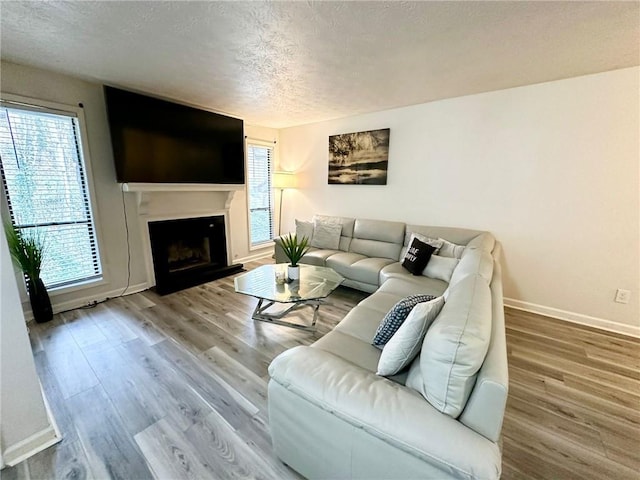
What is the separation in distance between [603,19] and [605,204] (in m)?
1.68

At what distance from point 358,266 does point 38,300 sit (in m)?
3.37

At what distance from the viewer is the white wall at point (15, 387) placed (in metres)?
1.27

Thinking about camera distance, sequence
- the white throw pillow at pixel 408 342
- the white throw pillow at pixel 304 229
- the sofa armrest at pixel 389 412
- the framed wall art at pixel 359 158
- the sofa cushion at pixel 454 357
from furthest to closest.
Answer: the white throw pillow at pixel 304 229 → the framed wall art at pixel 359 158 → the white throw pillow at pixel 408 342 → the sofa cushion at pixel 454 357 → the sofa armrest at pixel 389 412

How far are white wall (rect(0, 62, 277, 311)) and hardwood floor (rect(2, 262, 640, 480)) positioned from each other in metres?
0.39

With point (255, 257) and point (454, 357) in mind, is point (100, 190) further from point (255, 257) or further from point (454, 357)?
point (454, 357)

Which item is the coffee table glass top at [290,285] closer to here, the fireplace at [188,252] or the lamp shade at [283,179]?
the fireplace at [188,252]

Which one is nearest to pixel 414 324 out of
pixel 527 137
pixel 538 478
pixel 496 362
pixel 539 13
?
pixel 496 362

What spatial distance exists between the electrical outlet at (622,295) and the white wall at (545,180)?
0.03 meters

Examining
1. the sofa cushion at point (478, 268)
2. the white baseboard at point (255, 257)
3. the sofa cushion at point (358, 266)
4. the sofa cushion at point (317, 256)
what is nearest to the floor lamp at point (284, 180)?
the white baseboard at point (255, 257)

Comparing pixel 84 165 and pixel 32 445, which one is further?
pixel 84 165

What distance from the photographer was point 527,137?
2.79 metres

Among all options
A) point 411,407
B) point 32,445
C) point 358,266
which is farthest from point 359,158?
point 32,445

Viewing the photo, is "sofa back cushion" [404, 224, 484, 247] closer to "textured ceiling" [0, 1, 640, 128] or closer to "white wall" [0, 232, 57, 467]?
"textured ceiling" [0, 1, 640, 128]

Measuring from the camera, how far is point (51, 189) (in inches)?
105
